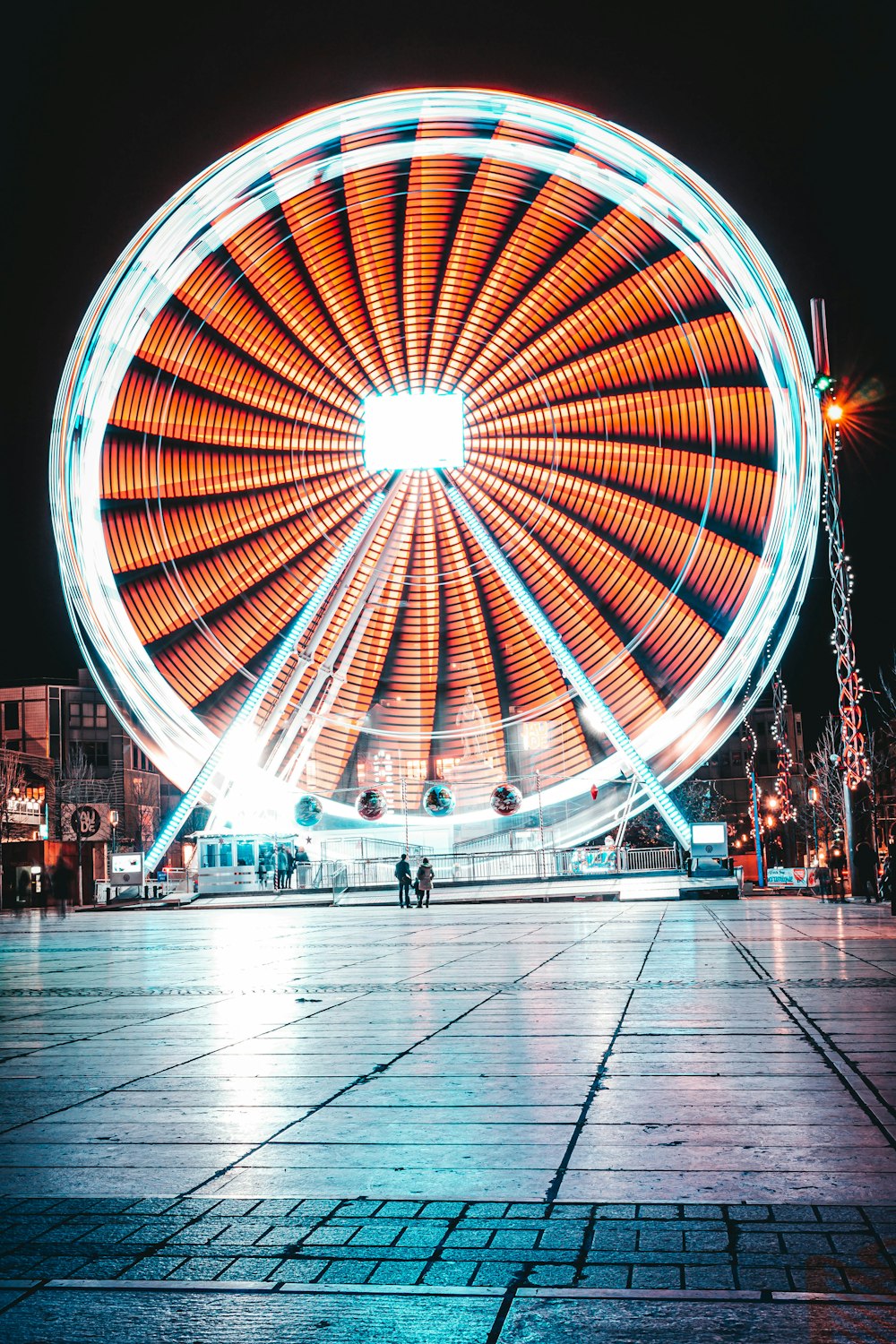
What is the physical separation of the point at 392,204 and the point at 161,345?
8906mm

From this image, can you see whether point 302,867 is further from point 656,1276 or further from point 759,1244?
point 656,1276

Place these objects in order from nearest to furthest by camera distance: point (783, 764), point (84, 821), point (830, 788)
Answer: point (84, 821)
point (783, 764)
point (830, 788)

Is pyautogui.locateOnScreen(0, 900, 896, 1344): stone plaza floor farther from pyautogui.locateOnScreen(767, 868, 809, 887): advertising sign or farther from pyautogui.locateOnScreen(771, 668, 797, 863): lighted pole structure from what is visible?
pyautogui.locateOnScreen(771, 668, 797, 863): lighted pole structure

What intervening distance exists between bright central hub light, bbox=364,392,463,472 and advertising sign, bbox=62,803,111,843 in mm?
14984

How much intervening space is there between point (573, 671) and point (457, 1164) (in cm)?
3607

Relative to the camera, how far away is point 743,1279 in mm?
3324

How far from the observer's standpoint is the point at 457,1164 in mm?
4605

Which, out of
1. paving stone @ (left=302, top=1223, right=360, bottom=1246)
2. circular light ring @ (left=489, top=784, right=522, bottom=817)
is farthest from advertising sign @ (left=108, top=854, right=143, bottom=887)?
paving stone @ (left=302, top=1223, right=360, bottom=1246)

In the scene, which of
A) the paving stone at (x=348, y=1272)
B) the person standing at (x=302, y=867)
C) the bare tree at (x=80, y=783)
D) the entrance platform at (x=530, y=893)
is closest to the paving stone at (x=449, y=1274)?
the paving stone at (x=348, y=1272)

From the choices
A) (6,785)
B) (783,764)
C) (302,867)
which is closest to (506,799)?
(302,867)

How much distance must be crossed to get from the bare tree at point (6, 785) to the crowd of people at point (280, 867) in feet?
36.8

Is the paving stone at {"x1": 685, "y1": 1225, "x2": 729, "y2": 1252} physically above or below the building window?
below

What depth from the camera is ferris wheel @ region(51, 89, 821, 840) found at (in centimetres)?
3497

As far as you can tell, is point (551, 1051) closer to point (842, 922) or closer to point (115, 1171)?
point (115, 1171)
